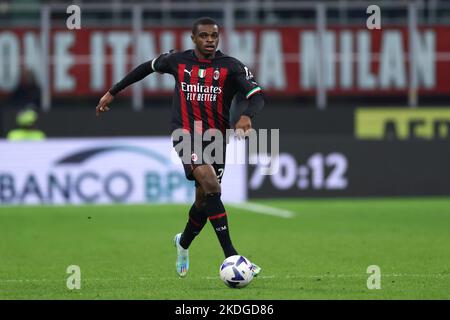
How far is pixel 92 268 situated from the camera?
10906 mm

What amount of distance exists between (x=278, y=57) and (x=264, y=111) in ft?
3.84

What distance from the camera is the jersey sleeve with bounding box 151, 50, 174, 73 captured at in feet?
32.2

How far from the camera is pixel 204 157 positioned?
9.55 m

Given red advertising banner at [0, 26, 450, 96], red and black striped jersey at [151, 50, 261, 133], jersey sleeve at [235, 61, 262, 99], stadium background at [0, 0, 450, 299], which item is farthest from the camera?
red advertising banner at [0, 26, 450, 96]

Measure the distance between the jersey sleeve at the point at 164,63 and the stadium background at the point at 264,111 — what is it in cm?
669

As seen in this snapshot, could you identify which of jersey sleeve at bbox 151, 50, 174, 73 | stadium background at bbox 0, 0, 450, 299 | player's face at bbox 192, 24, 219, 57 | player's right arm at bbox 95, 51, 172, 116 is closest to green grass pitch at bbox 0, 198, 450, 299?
stadium background at bbox 0, 0, 450, 299

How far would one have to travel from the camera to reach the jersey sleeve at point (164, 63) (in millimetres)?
9820

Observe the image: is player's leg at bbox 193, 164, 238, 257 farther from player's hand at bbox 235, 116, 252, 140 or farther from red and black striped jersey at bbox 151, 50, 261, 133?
player's hand at bbox 235, 116, 252, 140

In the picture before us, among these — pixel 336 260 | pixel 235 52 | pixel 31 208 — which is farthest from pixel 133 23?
pixel 336 260

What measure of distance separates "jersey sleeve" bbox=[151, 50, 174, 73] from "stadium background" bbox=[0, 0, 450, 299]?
6.69 m

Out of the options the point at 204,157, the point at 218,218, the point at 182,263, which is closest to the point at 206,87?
the point at 204,157
